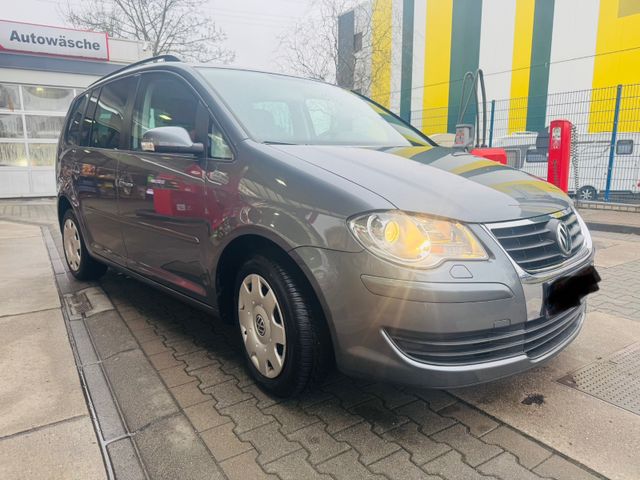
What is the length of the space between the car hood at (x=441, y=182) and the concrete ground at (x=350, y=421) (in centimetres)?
96

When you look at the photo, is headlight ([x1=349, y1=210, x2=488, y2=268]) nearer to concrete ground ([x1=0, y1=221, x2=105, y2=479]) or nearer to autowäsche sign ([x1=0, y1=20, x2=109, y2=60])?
concrete ground ([x1=0, y1=221, x2=105, y2=479])

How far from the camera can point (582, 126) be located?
10.6m

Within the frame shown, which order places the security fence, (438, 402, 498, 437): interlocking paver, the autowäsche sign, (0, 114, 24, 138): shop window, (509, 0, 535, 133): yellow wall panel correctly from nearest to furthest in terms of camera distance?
(438, 402, 498, 437): interlocking paver
the security fence
the autowäsche sign
(0, 114, 24, 138): shop window
(509, 0, 535, 133): yellow wall panel

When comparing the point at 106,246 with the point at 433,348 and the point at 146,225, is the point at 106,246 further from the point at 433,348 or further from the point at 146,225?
the point at 433,348

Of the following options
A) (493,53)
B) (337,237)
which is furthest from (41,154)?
(493,53)

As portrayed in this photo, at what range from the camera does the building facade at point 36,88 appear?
1224 centimetres

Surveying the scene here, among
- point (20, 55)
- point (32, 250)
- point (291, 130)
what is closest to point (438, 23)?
point (20, 55)

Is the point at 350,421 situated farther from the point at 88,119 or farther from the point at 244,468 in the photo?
the point at 88,119

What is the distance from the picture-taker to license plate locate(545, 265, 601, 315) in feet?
7.06

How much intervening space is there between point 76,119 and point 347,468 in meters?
4.00

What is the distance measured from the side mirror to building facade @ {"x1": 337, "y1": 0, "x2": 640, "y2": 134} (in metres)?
9.60

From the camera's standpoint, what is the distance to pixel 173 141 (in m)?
2.67

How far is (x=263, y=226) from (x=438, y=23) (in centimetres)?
2008

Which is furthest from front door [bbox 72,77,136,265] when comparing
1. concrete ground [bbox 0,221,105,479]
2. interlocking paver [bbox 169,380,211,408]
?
interlocking paver [bbox 169,380,211,408]
